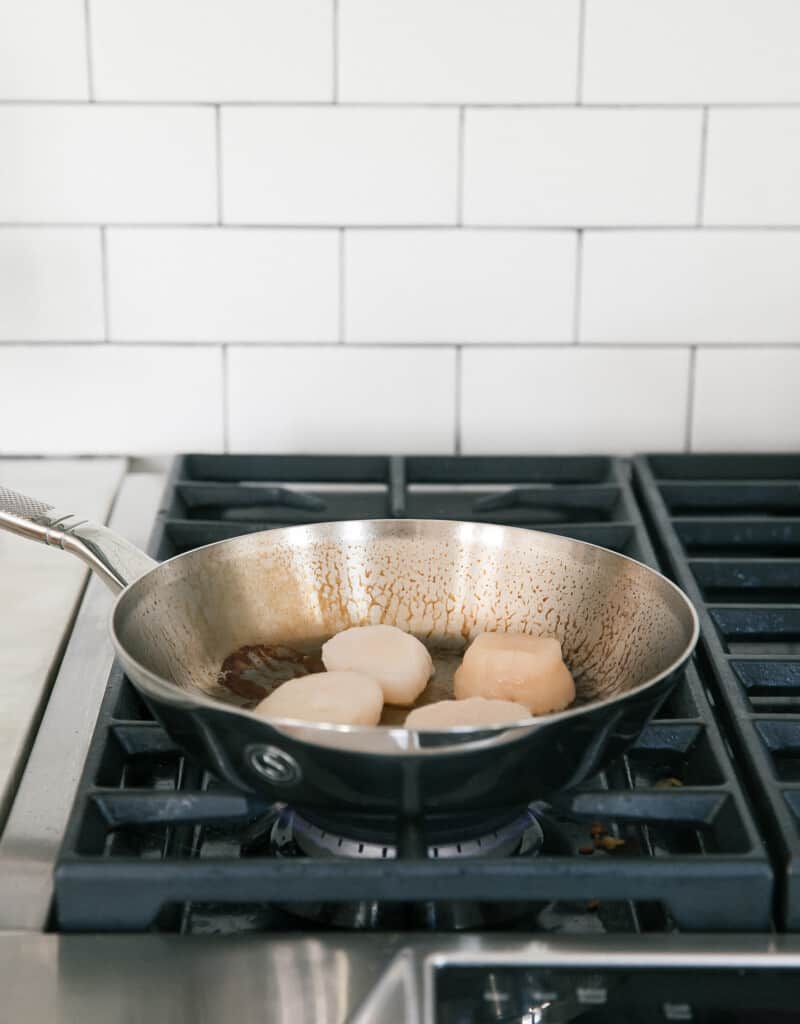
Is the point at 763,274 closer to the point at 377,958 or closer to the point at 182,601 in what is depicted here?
the point at 182,601

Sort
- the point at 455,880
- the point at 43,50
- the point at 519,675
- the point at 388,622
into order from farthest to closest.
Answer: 1. the point at 43,50
2. the point at 388,622
3. the point at 519,675
4. the point at 455,880

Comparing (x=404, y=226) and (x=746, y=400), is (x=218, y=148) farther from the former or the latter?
(x=746, y=400)

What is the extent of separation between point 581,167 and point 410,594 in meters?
0.45

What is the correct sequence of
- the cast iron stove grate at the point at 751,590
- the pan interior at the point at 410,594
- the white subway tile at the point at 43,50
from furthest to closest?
1. the white subway tile at the point at 43,50
2. the pan interior at the point at 410,594
3. the cast iron stove grate at the point at 751,590

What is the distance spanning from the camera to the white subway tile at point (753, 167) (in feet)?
3.42

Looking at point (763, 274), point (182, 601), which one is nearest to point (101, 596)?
point (182, 601)

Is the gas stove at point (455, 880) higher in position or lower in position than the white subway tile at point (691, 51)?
lower

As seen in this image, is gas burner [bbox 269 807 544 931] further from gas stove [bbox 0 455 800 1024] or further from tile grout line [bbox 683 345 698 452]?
tile grout line [bbox 683 345 698 452]

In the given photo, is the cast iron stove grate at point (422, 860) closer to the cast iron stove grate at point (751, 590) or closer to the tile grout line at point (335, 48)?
the cast iron stove grate at point (751, 590)

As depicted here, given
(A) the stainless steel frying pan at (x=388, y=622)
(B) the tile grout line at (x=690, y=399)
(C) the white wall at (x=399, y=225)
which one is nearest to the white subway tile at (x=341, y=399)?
(C) the white wall at (x=399, y=225)

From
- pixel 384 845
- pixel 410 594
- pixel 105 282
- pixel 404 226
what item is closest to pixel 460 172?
pixel 404 226

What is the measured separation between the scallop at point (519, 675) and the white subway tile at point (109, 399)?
1.68ft

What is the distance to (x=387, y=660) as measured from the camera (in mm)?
677

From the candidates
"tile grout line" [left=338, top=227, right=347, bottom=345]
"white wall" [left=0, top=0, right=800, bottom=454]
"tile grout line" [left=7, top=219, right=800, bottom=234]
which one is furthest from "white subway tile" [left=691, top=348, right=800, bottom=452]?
"tile grout line" [left=338, top=227, right=347, bottom=345]
